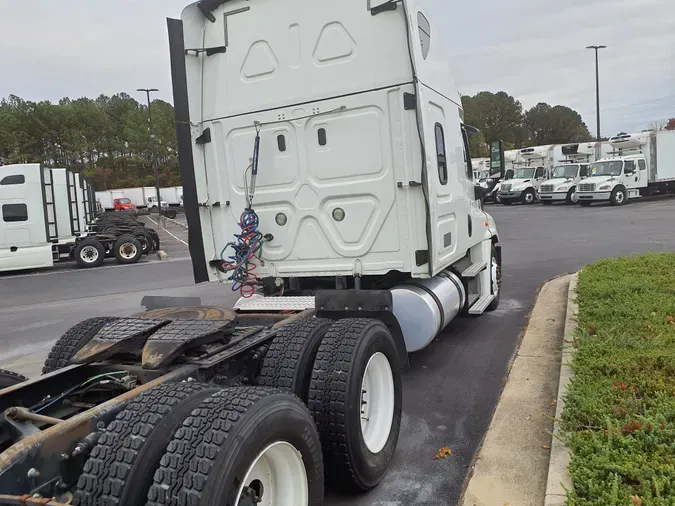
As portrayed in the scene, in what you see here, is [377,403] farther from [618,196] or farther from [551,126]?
[551,126]

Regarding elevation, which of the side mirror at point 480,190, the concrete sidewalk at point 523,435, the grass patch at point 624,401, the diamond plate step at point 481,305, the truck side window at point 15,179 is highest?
the truck side window at point 15,179

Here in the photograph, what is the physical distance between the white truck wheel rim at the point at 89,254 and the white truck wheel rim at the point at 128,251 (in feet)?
2.62

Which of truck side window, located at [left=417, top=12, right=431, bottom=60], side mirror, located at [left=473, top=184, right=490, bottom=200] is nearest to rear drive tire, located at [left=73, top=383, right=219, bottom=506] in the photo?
truck side window, located at [left=417, top=12, right=431, bottom=60]

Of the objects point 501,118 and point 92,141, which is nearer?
point 92,141

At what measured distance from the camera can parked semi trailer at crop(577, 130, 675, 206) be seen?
28.6 m

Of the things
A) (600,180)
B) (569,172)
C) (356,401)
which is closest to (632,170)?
(600,180)

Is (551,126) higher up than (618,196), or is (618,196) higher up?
(551,126)

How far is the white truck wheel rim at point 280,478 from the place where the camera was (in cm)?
256

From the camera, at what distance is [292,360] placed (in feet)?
11.4

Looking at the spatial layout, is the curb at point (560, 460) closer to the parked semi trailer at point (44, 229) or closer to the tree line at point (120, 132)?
the parked semi trailer at point (44, 229)

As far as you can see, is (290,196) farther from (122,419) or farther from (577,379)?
(122,419)

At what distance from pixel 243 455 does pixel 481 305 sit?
16.6 feet

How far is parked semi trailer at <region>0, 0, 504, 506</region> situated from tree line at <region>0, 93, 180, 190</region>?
6753 centimetres

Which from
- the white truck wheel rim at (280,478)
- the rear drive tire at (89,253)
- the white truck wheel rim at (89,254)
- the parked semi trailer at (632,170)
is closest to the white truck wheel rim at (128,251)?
the rear drive tire at (89,253)
